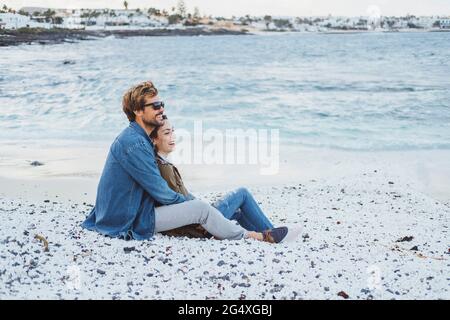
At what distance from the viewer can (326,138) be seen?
13.9 meters

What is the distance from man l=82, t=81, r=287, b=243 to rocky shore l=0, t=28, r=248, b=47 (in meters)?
33.0

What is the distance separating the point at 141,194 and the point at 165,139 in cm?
54

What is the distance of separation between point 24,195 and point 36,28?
46.4 m

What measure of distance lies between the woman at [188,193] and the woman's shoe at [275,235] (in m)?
0.11

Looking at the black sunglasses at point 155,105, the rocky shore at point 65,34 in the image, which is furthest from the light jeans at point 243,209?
the rocky shore at point 65,34

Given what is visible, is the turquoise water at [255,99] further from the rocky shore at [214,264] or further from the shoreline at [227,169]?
the rocky shore at [214,264]

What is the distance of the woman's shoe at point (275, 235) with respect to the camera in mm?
5074

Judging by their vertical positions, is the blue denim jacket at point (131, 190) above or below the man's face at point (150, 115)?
below

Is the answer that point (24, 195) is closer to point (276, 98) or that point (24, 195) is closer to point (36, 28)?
point (276, 98)

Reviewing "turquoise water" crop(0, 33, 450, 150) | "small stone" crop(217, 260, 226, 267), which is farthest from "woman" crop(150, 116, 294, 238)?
"turquoise water" crop(0, 33, 450, 150)

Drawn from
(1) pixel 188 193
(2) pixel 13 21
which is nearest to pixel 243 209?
(1) pixel 188 193

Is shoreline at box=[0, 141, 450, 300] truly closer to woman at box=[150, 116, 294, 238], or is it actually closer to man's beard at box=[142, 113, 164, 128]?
woman at box=[150, 116, 294, 238]

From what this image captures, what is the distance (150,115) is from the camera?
15.9 feet

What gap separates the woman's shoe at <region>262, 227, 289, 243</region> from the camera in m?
5.07
